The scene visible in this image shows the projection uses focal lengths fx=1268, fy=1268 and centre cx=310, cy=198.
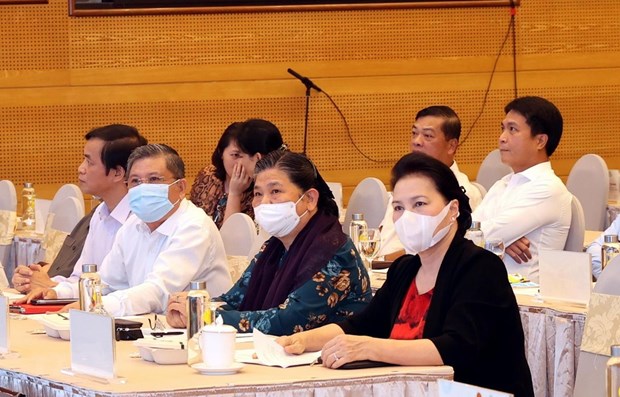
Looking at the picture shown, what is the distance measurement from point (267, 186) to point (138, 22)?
574 cm

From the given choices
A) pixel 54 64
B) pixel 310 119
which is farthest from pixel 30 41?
pixel 310 119

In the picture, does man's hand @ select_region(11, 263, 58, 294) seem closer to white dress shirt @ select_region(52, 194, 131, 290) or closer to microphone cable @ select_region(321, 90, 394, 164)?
white dress shirt @ select_region(52, 194, 131, 290)

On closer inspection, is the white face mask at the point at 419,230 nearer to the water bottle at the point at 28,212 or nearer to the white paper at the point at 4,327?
the white paper at the point at 4,327

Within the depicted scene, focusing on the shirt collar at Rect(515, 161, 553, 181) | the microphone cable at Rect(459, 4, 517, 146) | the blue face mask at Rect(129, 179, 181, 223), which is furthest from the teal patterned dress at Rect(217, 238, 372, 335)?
the microphone cable at Rect(459, 4, 517, 146)

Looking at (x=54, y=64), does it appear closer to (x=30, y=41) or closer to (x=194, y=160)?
(x=30, y=41)

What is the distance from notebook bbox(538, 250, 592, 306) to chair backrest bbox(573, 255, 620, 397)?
61 cm

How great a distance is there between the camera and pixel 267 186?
14.2ft

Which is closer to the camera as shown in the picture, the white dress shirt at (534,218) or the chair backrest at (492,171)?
the white dress shirt at (534,218)

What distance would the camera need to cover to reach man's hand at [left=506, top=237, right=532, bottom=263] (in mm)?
5906

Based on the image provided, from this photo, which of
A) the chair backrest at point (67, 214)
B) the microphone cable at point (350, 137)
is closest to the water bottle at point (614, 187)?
the microphone cable at point (350, 137)

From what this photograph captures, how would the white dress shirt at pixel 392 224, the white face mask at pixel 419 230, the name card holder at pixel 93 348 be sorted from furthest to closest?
the white dress shirt at pixel 392 224 → the white face mask at pixel 419 230 → the name card holder at pixel 93 348

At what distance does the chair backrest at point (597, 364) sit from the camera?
3688mm

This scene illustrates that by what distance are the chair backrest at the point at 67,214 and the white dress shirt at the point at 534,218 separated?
255 cm

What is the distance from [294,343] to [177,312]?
27.0 inches
